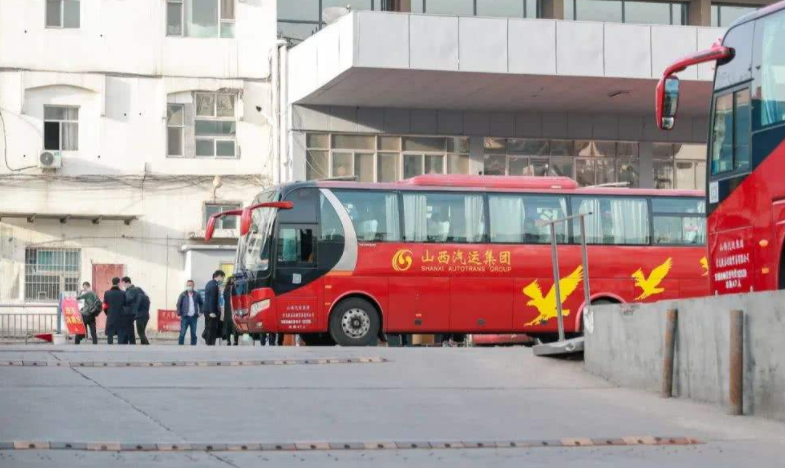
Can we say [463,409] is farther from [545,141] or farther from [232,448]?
[545,141]

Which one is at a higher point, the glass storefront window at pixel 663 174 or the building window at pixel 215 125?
the building window at pixel 215 125

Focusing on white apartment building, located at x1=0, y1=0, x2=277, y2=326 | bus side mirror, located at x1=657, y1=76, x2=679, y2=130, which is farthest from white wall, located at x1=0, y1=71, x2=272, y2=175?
bus side mirror, located at x1=657, y1=76, x2=679, y2=130

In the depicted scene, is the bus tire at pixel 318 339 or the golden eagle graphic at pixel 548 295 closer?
the bus tire at pixel 318 339

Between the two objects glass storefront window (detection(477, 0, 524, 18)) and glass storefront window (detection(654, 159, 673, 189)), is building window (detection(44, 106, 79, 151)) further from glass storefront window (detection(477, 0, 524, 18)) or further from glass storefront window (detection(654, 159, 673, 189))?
glass storefront window (detection(654, 159, 673, 189))

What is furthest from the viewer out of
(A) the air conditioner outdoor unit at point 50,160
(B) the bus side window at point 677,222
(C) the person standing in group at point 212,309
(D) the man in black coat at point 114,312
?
(A) the air conditioner outdoor unit at point 50,160

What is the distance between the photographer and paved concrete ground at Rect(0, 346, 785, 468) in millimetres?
10531

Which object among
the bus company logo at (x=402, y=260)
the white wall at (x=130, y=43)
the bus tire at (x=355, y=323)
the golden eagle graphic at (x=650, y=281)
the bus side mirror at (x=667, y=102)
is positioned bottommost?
the bus tire at (x=355, y=323)

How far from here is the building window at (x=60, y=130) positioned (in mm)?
38812

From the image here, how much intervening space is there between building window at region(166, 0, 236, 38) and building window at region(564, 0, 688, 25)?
9.30 metres

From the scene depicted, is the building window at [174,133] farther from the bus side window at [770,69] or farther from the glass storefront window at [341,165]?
the bus side window at [770,69]

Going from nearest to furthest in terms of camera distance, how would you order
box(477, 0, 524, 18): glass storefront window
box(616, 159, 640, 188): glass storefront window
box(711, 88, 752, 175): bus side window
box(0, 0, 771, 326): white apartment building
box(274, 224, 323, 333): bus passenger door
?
box(711, 88, 752, 175): bus side window < box(274, 224, 323, 333): bus passenger door < box(0, 0, 771, 326): white apartment building < box(477, 0, 524, 18): glass storefront window < box(616, 159, 640, 188): glass storefront window

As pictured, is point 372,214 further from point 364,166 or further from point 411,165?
point 411,165

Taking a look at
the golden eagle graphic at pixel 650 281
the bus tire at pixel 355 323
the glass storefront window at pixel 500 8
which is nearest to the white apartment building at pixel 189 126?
the glass storefront window at pixel 500 8

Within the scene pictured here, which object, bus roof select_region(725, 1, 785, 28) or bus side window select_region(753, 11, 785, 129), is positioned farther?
bus roof select_region(725, 1, 785, 28)
